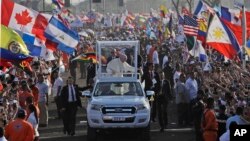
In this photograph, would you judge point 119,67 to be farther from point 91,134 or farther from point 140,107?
point 91,134

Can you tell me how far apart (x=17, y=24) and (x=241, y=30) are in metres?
6.47

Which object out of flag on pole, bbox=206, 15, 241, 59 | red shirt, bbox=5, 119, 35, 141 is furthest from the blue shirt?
red shirt, bbox=5, 119, 35, 141

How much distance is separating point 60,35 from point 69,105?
516cm

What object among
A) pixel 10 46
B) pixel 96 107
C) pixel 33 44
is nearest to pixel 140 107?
pixel 96 107

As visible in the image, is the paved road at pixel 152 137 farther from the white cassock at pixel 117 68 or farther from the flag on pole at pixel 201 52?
the flag on pole at pixel 201 52

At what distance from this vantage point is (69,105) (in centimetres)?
2031

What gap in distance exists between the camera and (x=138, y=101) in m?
19.3

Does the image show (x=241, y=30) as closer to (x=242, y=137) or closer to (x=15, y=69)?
(x=15, y=69)

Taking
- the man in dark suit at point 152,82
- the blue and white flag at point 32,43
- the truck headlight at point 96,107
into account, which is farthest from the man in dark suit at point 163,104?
the blue and white flag at point 32,43

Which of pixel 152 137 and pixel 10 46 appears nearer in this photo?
pixel 10 46

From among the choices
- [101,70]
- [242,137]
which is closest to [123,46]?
[101,70]

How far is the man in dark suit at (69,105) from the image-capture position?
20.3 m

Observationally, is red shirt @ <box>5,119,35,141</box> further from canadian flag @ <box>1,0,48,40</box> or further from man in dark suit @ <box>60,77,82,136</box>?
canadian flag @ <box>1,0,48,40</box>

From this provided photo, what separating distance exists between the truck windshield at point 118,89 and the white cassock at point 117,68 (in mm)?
2014
